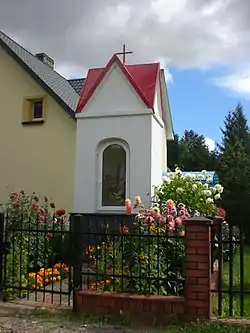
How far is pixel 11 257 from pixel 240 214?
47.5 ft

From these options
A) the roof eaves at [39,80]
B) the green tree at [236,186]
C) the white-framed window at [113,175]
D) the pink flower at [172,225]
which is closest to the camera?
the pink flower at [172,225]

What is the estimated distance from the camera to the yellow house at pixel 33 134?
37.2 feet

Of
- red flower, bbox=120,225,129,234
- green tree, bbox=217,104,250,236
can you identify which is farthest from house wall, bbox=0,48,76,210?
green tree, bbox=217,104,250,236

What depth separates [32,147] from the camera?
38.4 ft

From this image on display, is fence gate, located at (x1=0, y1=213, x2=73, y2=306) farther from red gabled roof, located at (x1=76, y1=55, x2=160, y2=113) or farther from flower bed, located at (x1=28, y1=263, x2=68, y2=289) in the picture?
red gabled roof, located at (x1=76, y1=55, x2=160, y2=113)

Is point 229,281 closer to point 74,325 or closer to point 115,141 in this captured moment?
point 74,325

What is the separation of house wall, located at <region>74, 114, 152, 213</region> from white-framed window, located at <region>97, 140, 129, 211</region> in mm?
106

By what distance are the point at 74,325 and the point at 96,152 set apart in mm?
6016

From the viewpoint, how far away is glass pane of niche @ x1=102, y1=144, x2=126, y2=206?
1021cm

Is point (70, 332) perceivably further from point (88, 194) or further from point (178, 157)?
point (178, 157)

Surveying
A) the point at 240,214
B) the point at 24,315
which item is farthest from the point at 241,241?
the point at 240,214

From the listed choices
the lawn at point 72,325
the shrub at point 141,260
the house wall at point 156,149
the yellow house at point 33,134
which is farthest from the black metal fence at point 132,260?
the yellow house at point 33,134

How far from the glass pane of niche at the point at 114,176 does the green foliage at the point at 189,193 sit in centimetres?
98

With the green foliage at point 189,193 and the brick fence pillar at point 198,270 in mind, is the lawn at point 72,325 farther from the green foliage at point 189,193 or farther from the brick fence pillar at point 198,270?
the green foliage at point 189,193
